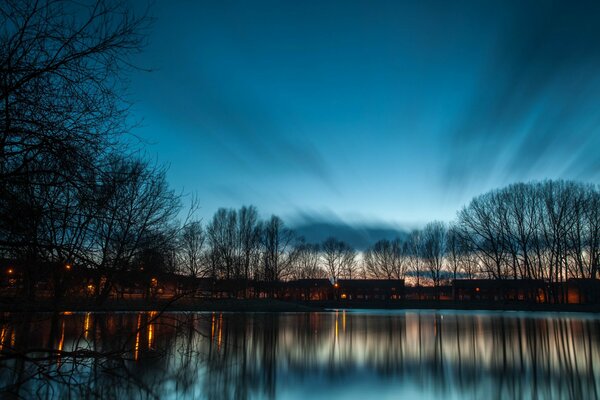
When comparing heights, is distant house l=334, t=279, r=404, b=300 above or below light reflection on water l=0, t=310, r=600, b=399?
above

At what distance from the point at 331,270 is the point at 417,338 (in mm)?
99834

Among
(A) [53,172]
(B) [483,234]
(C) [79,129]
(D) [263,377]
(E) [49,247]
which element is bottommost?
(D) [263,377]

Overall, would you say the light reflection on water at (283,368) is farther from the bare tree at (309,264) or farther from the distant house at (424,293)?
the distant house at (424,293)

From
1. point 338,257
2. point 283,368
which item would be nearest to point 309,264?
point 338,257

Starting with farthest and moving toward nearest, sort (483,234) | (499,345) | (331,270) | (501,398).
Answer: (331,270)
(483,234)
(499,345)
(501,398)

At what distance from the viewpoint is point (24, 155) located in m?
5.47

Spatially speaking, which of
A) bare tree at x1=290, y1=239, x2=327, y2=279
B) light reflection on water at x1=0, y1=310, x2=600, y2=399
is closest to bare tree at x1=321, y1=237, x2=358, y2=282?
bare tree at x1=290, y1=239, x2=327, y2=279

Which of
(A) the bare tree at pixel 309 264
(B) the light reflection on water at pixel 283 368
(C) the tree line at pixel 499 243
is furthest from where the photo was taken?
(A) the bare tree at pixel 309 264

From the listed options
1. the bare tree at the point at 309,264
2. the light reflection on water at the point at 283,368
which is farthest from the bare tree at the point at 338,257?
the light reflection on water at the point at 283,368

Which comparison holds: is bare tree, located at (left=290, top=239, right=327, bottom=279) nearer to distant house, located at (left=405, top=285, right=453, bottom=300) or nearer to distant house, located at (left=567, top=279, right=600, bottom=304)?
distant house, located at (left=405, top=285, right=453, bottom=300)

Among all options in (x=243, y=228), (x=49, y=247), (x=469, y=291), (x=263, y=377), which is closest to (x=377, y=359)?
(x=263, y=377)

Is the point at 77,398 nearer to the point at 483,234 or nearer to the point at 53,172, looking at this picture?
the point at 53,172

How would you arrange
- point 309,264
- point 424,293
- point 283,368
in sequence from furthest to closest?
point 424,293 → point 309,264 → point 283,368

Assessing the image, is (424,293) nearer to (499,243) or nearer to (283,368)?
(499,243)
